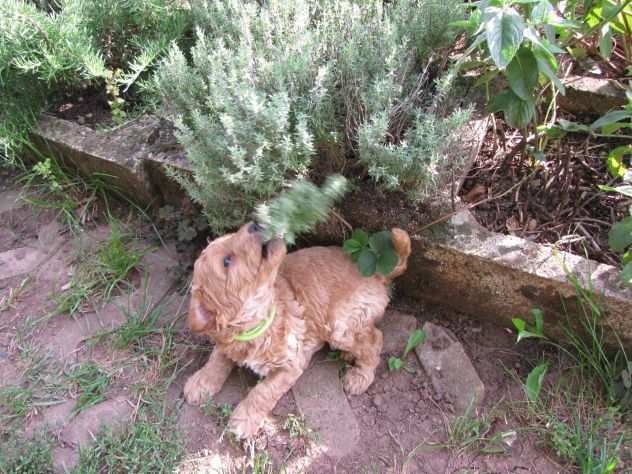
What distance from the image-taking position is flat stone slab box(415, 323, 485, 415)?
8.65 feet

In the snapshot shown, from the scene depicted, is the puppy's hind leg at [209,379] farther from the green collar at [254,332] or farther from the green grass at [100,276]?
the green grass at [100,276]

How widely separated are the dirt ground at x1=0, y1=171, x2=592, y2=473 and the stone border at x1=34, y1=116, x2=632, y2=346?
0.65 ft

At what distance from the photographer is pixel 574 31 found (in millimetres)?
2605

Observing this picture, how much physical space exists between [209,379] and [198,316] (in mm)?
595

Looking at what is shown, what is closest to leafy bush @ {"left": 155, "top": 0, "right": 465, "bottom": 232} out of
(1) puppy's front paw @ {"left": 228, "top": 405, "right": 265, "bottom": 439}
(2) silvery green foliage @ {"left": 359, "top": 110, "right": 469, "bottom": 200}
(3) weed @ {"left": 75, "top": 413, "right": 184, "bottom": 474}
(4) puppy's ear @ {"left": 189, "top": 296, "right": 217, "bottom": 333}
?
(2) silvery green foliage @ {"left": 359, "top": 110, "right": 469, "bottom": 200}

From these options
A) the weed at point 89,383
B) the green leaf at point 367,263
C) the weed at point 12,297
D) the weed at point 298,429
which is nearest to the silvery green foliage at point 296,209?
the green leaf at point 367,263

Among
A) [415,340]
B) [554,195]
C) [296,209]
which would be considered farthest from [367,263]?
[554,195]

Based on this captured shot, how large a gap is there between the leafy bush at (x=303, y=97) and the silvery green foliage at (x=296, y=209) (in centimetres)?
16

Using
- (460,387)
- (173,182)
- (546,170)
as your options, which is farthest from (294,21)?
(460,387)

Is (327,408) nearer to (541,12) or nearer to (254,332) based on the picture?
(254,332)

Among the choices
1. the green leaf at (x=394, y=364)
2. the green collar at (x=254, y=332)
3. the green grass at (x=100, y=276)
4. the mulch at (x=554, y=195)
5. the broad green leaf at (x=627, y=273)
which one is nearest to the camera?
the broad green leaf at (x=627, y=273)

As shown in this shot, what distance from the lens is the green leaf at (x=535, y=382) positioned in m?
2.51

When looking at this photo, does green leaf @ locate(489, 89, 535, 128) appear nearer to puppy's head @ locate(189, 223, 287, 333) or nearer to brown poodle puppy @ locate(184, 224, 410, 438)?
brown poodle puppy @ locate(184, 224, 410, 438)

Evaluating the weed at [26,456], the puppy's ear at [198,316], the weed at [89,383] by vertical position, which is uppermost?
the puppy's ear at [198,316]
